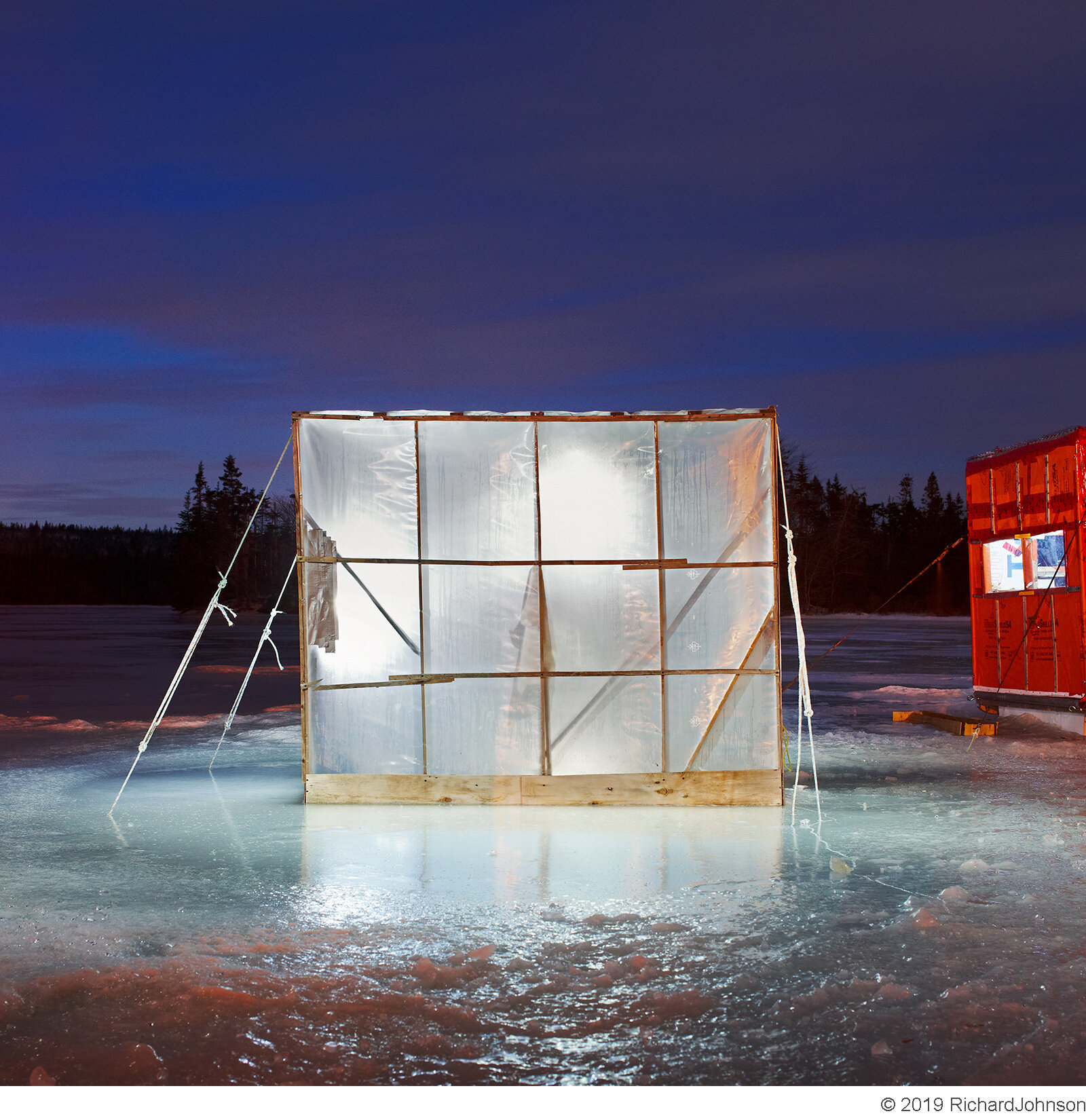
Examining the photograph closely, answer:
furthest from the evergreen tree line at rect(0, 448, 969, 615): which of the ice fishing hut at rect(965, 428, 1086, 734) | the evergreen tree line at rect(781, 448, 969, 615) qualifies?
the ice fishing hut at rect(965, 428, 1086, 734)

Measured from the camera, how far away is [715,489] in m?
8.73

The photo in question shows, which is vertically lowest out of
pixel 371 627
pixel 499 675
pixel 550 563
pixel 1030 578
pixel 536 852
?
pixel 536 852

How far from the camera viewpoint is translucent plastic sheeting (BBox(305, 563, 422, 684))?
8.73 meters

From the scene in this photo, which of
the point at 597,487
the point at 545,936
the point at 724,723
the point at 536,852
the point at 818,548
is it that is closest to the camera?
the point at 545,936

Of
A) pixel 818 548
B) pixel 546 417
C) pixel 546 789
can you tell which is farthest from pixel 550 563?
pixel 818 548

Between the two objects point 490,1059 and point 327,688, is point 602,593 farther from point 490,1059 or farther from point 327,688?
point 490,1059

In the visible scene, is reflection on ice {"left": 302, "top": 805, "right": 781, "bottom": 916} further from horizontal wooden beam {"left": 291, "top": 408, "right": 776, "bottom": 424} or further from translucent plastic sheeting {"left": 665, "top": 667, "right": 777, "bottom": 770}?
horizontal wooden beam {"left": 291, "top": 408, "right": 776, "bottom": 424}

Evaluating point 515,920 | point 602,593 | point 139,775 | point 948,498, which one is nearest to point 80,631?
point 139,775

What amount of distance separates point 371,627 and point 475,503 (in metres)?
1.40

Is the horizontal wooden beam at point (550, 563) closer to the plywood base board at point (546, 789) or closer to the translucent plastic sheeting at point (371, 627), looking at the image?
the translucent plastic sheeting at point (371, 627)

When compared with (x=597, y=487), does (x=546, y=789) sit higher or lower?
lower

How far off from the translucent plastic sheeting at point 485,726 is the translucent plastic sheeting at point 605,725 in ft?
0.60

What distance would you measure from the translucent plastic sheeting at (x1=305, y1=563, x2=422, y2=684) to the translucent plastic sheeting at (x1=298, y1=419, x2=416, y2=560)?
20 cm

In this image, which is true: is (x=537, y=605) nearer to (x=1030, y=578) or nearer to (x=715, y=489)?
(x=715, y=489)
